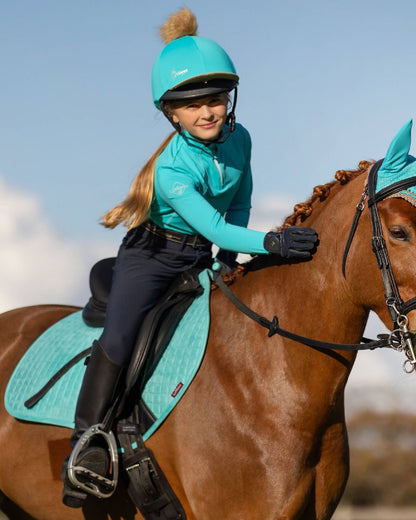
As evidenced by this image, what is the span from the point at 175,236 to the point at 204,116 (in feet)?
2.43

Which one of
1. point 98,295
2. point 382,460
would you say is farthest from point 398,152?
point 382,460

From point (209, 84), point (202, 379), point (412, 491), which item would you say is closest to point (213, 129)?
point (209, 84)

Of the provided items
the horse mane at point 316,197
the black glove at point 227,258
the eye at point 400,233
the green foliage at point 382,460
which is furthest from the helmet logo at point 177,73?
the green foliage at point 382,460

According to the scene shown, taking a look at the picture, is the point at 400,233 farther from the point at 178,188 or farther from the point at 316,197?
the point at 178,188

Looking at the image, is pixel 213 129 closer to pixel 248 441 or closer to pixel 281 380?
pixel 281 380

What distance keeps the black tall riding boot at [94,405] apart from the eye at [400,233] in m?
1.73

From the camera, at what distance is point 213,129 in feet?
14.2

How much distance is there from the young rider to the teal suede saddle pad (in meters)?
0.24

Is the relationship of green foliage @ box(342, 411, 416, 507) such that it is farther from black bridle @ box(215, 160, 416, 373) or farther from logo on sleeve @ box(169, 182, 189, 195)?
logo on sleeve @ box(169, 182, 189, 195)

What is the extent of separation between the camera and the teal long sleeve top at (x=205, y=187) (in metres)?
3.99

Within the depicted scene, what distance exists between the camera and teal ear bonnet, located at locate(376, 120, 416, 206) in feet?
11.5

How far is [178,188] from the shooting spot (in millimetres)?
4090

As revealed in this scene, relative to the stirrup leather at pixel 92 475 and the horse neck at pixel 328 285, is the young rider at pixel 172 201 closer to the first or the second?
the stirrup leather at pixel 92 475

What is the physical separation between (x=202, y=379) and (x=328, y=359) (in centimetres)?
71
